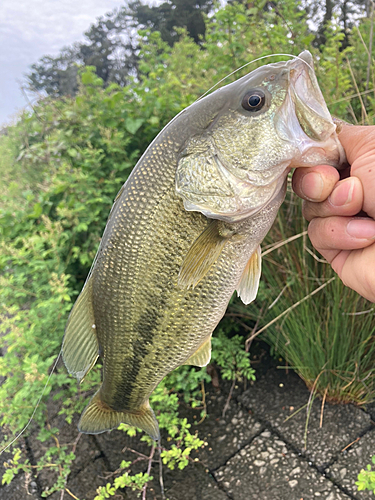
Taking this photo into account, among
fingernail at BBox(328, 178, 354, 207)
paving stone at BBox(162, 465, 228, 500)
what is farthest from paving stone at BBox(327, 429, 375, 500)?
fingernail at BBox(328, 178, 354, 207)

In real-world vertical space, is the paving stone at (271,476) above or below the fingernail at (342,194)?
below

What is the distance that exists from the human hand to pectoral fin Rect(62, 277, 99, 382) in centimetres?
74

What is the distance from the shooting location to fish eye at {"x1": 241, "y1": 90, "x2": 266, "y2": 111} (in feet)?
2.94

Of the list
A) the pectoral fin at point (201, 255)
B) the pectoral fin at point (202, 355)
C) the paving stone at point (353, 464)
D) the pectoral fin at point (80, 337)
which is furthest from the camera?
the paving stone at point (353, 464)

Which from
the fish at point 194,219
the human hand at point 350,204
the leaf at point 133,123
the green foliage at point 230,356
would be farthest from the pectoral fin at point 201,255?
the leaf at point 133,123

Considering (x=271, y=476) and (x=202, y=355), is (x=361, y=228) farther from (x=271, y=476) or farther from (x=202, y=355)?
(x=271, y=476)

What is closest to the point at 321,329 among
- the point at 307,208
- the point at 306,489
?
the point at 306,489

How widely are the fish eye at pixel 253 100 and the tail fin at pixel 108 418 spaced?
105 cm

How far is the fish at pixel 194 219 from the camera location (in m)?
0.89

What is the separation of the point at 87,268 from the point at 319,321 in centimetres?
164

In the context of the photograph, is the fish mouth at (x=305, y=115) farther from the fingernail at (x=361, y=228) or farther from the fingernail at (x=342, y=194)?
the fingernail at (x=361, y=228)

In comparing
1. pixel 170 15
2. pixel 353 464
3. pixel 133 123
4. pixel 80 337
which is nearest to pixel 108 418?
pixel 80 337

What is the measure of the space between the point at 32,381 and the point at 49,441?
848 millimetres

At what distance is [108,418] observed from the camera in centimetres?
124
